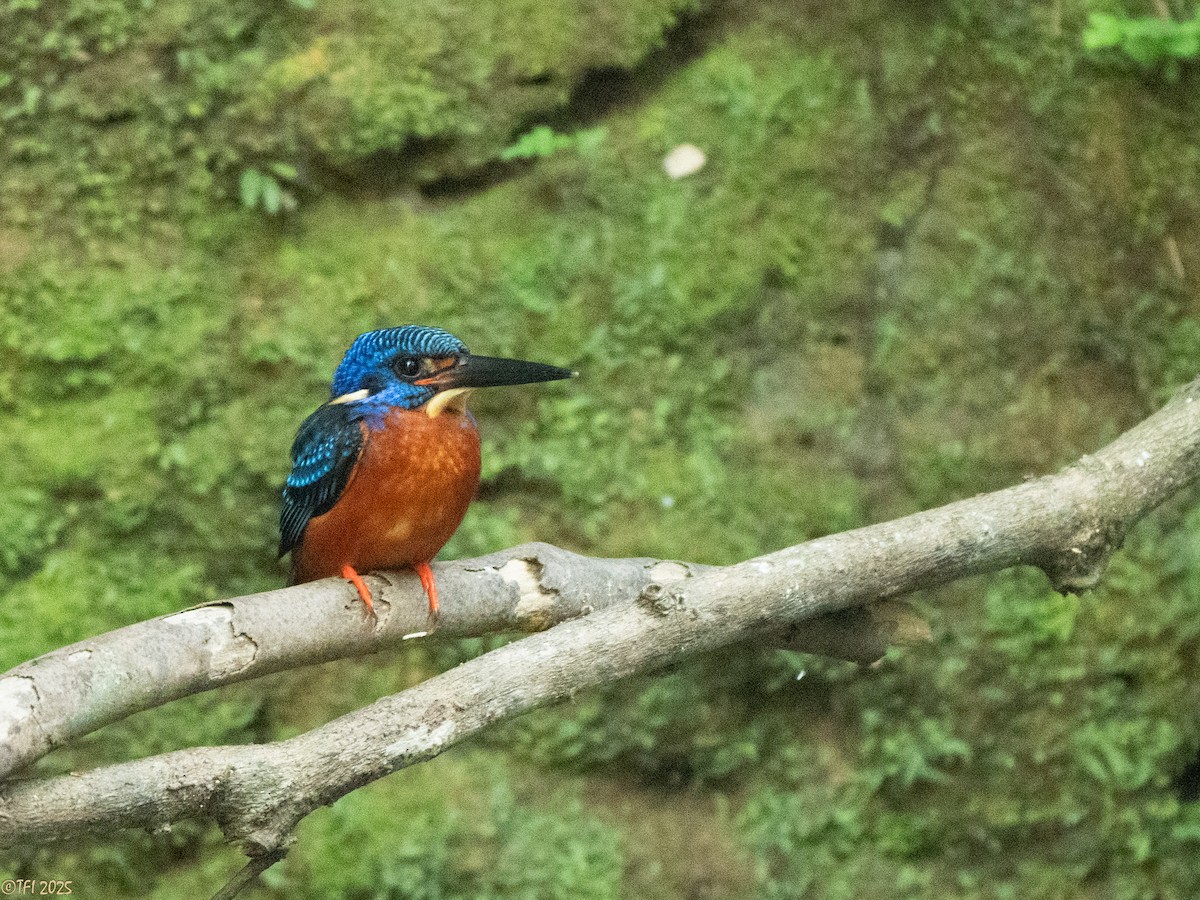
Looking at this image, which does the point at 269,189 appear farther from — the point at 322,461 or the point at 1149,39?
the point at 1149,39

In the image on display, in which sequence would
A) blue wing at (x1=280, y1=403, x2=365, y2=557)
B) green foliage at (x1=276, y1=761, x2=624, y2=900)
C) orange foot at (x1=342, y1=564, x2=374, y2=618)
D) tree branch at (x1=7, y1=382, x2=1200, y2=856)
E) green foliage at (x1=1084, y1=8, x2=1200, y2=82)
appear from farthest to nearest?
1. green foliage at (x1=1084, y1=8, x2=1200, y2=82)
2. green foliage at (x1=276, y1=761, x2=624, y2=900)
3. blue wing at (x1=280, y1=403, x2=365, y2=557)
4. orange foot at (x1=342, y1=564, x2=374, y2=618)
5. tree branch at (x1=7, y1=382, x2=1200, y2=856)

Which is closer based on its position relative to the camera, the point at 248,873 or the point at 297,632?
the point at 248,873

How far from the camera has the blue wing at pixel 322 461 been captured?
2678 mm

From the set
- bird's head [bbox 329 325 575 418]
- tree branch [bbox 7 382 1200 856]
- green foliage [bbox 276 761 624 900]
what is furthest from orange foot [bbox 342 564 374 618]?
green foliage [bbox 276 761 624 900]

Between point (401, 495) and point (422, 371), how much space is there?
0.28 meters

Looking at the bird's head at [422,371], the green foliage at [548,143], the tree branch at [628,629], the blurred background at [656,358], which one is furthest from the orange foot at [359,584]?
the green foliage at [548,143]

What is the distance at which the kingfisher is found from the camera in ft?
8.70

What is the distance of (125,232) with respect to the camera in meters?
3.93

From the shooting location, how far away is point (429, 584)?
2664 mm

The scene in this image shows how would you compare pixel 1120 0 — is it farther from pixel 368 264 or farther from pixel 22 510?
pixel 22 510

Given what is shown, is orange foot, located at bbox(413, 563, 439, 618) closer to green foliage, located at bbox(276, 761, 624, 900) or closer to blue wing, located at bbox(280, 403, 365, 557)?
blue wing, located at bbox(280, 403, 365, 557)

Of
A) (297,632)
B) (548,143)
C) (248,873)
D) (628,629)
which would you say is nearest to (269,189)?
(548,143)

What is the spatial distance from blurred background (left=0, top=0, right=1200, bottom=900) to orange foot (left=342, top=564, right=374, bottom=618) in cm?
136

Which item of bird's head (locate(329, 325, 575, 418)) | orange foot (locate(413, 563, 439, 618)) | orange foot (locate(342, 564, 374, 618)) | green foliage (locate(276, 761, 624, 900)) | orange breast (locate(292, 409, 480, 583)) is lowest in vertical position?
green foliage (locate(276, 761, 624, 900))
